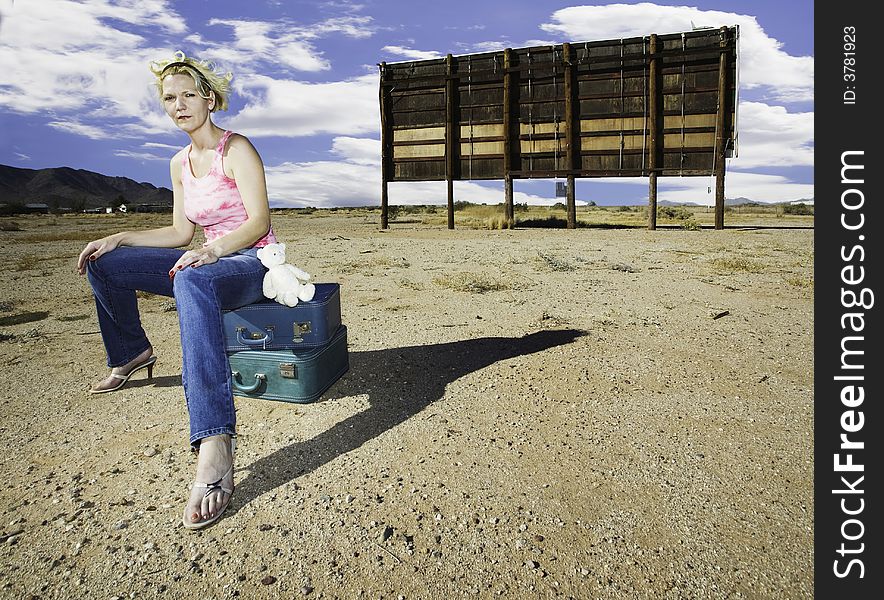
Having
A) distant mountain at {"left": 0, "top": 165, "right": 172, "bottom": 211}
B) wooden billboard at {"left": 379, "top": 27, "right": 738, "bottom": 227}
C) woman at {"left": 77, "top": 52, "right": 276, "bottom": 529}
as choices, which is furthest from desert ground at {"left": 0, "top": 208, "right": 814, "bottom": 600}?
distant mountain at {"left": 0, "top": 165, "right": 172, "bottom": 211}

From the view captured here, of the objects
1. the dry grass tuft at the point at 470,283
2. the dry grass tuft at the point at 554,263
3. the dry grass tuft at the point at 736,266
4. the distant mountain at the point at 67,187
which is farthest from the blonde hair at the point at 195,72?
the distant mountain at the point at 67,187

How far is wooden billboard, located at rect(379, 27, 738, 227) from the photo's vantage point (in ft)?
49.8

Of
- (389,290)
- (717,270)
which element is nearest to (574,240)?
(717,270)

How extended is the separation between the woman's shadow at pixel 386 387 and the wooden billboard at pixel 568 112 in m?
12.4

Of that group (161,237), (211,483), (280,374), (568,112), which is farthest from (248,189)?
(568,112)

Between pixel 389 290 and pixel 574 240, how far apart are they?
735cm

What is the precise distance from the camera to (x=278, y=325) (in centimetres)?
335

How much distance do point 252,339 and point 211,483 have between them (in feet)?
3.82

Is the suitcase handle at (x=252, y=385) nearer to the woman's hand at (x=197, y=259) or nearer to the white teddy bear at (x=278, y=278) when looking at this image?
the white teddy bear at (x=278, y=278)

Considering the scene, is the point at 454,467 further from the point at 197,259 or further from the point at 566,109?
the point at 566,109

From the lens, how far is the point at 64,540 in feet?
7.36

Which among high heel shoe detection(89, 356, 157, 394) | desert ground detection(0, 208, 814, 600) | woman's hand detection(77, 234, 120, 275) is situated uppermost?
woman's hand detection(77, 234, 120, 275)

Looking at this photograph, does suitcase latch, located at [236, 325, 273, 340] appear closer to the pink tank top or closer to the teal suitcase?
the teal suitcase
